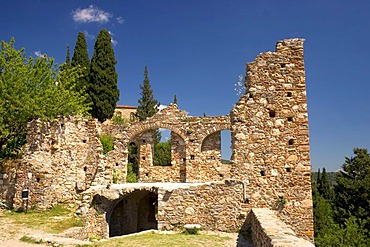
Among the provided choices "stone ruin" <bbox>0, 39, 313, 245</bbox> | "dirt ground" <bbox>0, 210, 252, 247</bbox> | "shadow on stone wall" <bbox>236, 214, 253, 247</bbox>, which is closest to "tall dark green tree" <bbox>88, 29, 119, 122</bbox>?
"stone ruin" <bbox>0, 39, 313, 245</bbox>

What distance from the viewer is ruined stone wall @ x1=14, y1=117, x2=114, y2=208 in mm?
11930

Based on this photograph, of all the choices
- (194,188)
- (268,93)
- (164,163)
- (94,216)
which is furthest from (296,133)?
(164,163)

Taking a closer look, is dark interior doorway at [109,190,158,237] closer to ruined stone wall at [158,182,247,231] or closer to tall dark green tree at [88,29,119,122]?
ruined stone wall at [158,182,247,231]

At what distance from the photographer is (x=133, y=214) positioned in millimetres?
16766

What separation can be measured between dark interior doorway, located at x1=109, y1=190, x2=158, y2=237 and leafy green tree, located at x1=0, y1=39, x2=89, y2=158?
5.44 metres

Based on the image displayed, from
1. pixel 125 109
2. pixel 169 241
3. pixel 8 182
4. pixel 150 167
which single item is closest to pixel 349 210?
pixel 150 167

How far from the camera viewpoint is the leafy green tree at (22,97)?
13.7 m

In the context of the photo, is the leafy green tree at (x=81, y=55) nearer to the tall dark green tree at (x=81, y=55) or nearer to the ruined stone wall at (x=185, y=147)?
the tall dark green tree at (x=81, y=55)

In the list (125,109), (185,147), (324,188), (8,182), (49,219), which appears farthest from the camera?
(125,109)

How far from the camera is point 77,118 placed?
13812mm

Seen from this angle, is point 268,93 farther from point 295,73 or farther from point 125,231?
point 125,231

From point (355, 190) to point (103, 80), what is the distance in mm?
23894

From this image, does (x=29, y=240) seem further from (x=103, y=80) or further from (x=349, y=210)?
(x=349, y=210)

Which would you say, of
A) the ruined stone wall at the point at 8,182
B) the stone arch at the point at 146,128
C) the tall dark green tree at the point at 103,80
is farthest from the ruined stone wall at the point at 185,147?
the tall dark green tree at the point at 103,80
